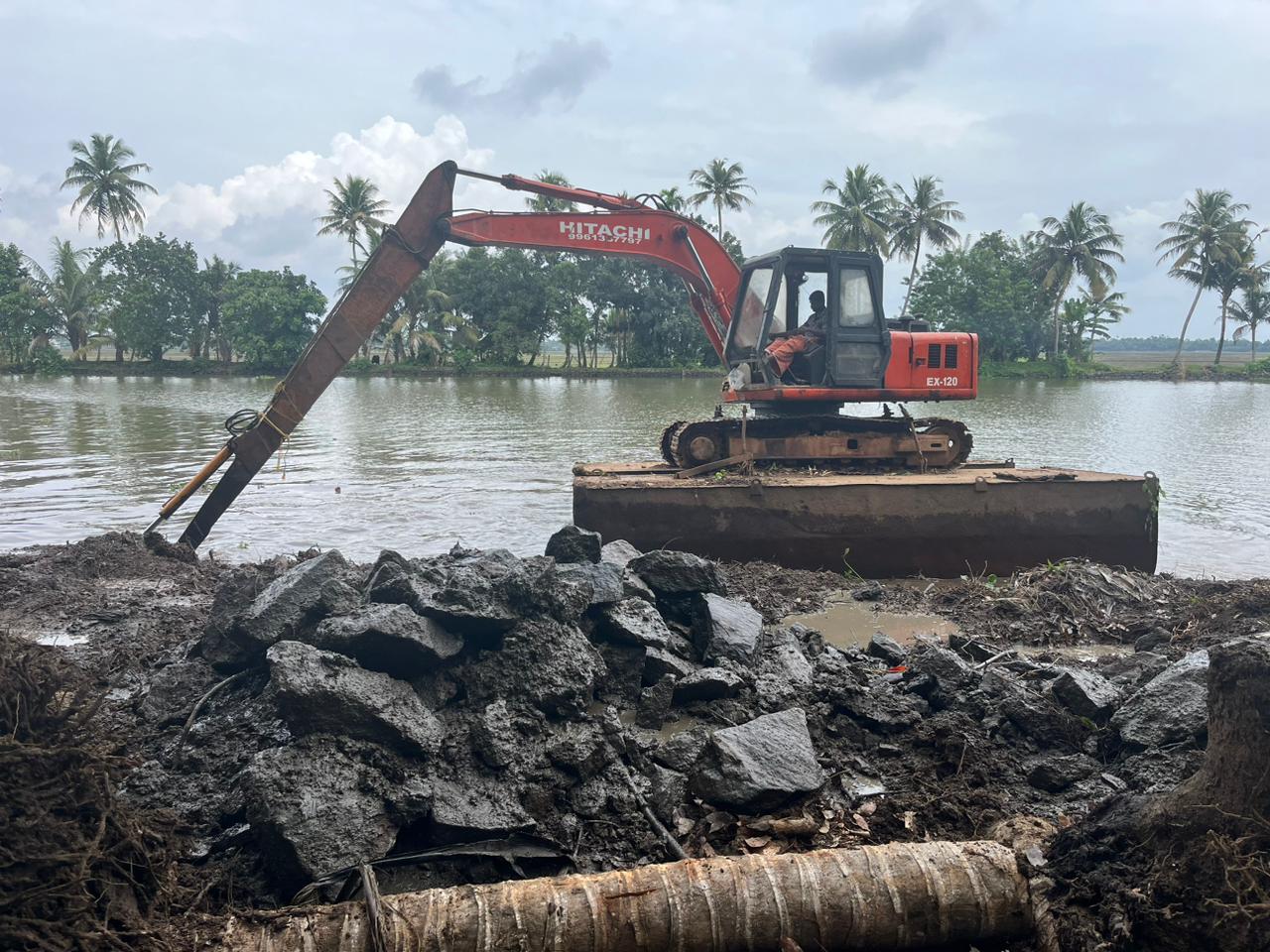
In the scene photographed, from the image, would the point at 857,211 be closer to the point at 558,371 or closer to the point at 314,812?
the point at 558,371

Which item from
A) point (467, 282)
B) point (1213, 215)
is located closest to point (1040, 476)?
point (467, 282)

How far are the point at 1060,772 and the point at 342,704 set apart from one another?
2999mm

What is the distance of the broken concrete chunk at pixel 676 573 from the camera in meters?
5.64

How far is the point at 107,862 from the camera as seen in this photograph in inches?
112

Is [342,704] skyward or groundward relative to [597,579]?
groundward

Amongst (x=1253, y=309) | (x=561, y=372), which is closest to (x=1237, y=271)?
(x=1253, y=309)

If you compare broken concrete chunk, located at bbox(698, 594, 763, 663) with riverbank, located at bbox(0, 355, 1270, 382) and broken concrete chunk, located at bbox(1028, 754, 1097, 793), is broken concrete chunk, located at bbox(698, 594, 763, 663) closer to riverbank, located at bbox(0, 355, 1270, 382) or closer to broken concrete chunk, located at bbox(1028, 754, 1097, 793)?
broken concrete chunk, located at bbox(1028, 754, 1097, 793)

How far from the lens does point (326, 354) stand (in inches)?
317

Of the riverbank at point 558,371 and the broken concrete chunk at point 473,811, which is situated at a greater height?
the riverbank at point 558,371

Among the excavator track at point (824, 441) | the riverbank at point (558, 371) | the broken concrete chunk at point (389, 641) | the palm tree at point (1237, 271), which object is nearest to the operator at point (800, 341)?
the excavator track at point (824, 441)

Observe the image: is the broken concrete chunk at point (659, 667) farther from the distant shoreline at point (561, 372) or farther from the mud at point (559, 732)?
the distant shoreline at point (561, 372)

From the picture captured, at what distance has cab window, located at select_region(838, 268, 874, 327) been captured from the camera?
944 cm

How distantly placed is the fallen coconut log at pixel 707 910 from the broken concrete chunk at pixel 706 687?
1.52 meters

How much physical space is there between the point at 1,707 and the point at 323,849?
1.16 meters
